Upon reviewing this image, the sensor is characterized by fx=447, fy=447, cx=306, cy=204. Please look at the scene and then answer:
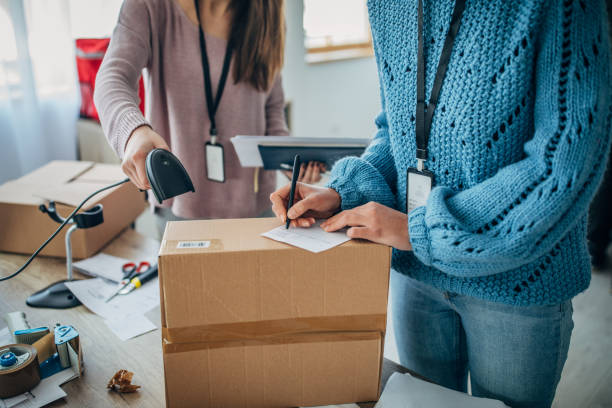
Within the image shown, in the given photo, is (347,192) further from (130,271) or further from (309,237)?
(130,271)

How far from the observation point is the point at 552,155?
2.05 feet

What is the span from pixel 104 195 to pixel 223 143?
0.40 m

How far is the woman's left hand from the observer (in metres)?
0.71

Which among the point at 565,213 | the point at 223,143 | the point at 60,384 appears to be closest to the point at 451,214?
the point at 565,213

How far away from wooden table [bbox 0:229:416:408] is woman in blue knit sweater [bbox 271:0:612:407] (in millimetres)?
206

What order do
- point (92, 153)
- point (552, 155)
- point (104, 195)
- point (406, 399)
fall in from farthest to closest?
point (92, 153) < point (104, 195) < point (406, 399) < point (552, 155)

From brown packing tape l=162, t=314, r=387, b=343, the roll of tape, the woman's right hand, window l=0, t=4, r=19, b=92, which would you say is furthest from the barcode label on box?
window l=0, t=4, r=19, b=92


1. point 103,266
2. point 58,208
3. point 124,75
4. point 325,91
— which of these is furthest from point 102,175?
point 325,91

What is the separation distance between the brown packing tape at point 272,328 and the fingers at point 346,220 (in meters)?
0.15

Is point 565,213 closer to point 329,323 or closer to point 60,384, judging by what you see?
point 329,323

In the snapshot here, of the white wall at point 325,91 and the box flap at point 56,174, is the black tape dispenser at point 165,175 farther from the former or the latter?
the white wall at point 325,91

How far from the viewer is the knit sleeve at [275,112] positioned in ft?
5.01

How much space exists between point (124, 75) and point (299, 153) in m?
0.50

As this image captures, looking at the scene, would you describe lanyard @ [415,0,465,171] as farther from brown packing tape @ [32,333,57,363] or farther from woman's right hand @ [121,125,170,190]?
brown packing tape @ [32,333,57,363]
